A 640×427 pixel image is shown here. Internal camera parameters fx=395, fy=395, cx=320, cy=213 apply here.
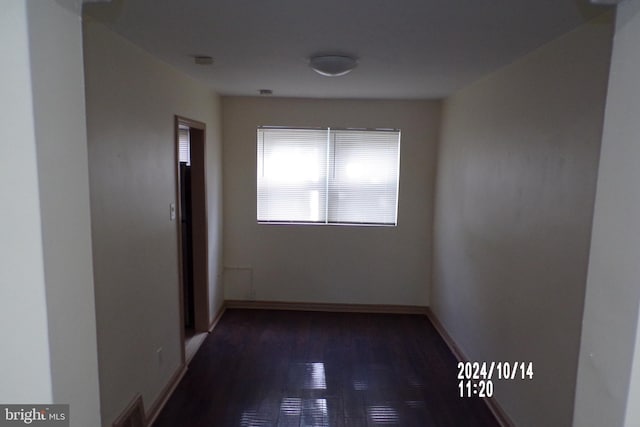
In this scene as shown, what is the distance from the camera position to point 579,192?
190 cm

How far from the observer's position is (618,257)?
0.86m

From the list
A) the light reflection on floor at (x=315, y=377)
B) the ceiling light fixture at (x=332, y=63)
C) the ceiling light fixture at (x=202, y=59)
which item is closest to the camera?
the ceiling light fixture at (x=332, y=63)

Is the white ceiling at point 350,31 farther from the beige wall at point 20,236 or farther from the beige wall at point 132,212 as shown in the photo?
the beige wall at point 20,236

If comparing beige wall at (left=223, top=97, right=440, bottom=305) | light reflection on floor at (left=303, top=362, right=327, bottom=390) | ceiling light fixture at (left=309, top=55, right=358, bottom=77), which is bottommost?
light reflection on floor at (left=303, top=362, right=327, bottom=390)

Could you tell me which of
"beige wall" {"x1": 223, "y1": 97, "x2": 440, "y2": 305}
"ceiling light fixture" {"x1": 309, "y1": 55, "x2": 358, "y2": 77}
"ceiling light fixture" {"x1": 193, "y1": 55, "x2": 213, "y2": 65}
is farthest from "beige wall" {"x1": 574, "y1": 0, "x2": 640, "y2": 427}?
"beige wall" {"x1": 223, "y1": 97, "x2": 440, "y2": 305}

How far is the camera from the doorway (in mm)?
3750

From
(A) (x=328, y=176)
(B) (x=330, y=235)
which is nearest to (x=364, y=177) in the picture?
(A) (x=328, y=176)

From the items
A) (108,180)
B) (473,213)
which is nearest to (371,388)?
(473,213)

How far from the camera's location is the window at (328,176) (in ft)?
14.8

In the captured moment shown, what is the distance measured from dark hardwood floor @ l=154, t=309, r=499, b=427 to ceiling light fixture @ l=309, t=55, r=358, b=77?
91.6 inches

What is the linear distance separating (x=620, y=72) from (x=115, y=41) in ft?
7.45

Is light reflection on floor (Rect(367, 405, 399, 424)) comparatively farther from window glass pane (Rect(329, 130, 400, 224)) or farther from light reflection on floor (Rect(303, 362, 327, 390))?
window glass pane (Rect(329, 130, 400, 224))

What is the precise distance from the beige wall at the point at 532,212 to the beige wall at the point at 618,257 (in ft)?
3.41
